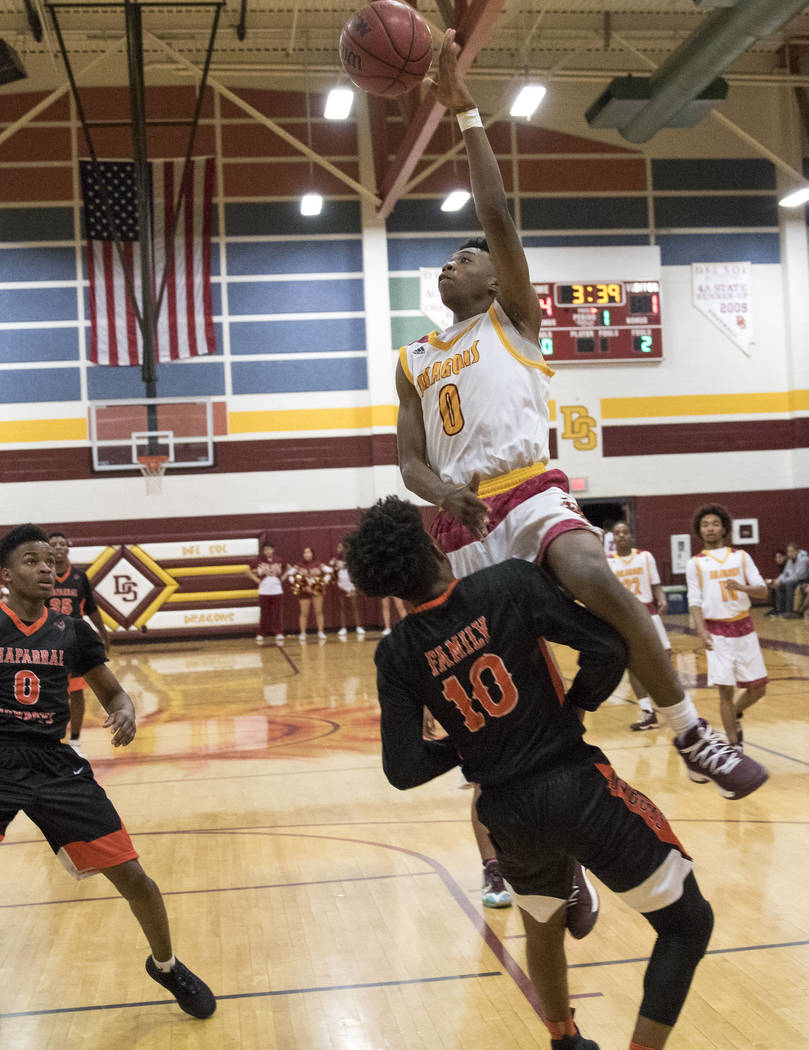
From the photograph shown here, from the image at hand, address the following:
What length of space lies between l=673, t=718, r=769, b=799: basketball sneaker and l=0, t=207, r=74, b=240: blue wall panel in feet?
54.0

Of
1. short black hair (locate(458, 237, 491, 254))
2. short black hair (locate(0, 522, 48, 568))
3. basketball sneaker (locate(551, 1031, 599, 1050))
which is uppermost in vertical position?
short black hair (locate(458, 237, 491, 254))

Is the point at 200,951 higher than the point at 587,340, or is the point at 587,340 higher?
the point at 587,340

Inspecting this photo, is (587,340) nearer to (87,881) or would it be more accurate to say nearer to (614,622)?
(87,881)

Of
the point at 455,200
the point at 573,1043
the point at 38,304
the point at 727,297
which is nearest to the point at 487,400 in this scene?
the point at 573,1043

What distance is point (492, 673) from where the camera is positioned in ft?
8.41

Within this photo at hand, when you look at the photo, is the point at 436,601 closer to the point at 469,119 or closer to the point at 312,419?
the point at 469,119

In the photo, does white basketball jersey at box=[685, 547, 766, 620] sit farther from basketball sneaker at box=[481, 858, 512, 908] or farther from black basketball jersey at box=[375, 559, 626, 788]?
black basketball jersey at box=[375, 559, 626, 788]

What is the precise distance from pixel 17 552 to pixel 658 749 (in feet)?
17.3

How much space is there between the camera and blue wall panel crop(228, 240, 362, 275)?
690 inches

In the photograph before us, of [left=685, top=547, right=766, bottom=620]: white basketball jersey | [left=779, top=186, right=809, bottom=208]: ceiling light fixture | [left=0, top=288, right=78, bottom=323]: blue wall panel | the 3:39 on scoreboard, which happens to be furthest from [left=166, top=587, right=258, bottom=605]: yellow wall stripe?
[left=685, top=547, right=766, bottom=620]: white basketball jersey

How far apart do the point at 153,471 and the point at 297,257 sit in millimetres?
4223

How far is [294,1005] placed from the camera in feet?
11.8

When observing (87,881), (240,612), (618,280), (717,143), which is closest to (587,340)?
(618,280)

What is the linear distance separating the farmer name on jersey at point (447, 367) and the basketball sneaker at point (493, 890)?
2147 millimetres
